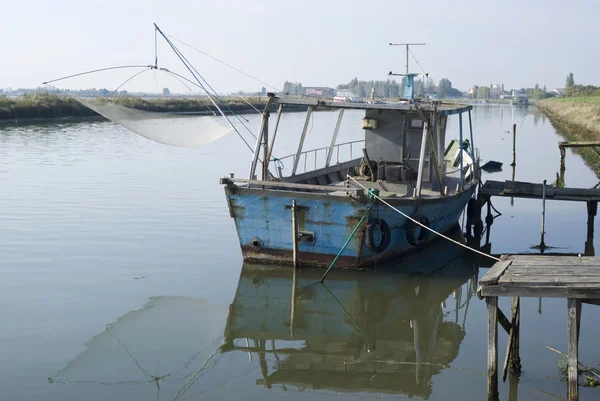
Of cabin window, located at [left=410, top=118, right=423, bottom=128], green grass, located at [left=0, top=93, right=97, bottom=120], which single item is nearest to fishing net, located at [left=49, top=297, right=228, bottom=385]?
cabin window, located at [left=410, top=118, right=423, bottom=128]

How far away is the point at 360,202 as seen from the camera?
43.2 ft

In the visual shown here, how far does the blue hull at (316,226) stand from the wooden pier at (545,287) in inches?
194

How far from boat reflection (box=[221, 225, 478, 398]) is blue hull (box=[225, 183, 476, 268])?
35cm

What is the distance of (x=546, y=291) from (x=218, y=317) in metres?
5.98

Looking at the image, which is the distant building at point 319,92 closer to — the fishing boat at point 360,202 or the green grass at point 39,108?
the fishing boat at point 360,202

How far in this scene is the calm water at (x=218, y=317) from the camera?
9.28 metres

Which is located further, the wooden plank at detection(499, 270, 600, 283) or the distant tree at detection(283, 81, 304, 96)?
the distant tree at detection(283, 81, 304, 96)

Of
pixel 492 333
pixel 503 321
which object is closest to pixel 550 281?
pixel 492 333

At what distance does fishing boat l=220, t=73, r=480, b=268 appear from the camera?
1346 cm

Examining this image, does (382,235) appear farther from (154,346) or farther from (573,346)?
(573,346)

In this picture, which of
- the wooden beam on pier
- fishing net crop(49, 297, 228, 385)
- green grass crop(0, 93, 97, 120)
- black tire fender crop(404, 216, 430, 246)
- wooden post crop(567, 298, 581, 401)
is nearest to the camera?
wooden post crop(567, 298, 581, 401)

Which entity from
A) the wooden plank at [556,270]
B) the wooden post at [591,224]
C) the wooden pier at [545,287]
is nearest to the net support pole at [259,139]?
the wooden pier at [545,287]

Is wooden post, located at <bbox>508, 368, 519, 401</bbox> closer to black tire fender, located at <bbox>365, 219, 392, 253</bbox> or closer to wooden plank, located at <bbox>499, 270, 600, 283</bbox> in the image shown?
wooden plank, located at <bbox>499, 270, 600, 283</bbox>

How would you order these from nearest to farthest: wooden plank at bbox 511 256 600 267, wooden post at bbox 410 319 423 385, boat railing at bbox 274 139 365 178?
wooden plank at bbox 511 256 600 267 → wooden post at bbox 410 319 423 385 → boat railing at bbox 274 139 365 178
